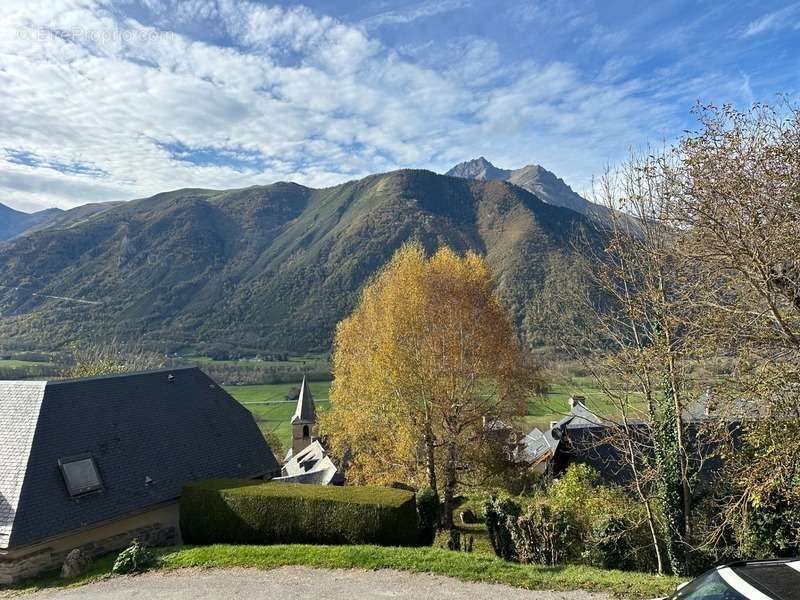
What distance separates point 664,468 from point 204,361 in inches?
4282

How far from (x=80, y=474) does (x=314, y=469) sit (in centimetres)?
1362

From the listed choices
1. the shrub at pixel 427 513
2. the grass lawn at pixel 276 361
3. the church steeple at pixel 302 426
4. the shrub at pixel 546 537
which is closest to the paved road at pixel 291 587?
the shrub at pixel 546 537

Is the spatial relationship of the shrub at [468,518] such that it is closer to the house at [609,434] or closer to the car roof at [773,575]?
the house at [609,434]

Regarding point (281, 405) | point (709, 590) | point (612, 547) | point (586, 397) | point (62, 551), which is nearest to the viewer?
point (709, 590)

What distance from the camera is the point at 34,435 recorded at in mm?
16375

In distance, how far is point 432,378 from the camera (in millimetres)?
19078

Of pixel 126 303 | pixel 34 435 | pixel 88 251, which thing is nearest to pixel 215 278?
pixel 126 303

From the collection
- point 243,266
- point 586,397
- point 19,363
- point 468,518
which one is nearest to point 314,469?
point 468,518

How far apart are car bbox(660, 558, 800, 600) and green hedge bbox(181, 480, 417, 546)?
1023cm

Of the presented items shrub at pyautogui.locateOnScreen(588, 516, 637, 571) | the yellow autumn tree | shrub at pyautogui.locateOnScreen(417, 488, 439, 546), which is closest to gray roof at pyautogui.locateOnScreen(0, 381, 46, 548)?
the yellow autumn tree

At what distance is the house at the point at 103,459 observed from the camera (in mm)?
14617

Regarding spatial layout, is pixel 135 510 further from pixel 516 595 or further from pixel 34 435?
pixel 516 595

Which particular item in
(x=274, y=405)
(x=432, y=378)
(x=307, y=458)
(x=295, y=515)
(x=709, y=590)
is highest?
(x=432, y=378)

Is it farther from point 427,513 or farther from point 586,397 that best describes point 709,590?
point 427,513
